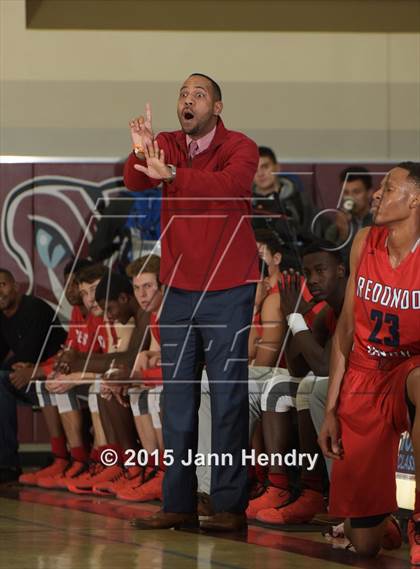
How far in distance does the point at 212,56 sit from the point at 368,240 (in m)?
1.84

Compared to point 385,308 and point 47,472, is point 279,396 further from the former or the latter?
point 47,472

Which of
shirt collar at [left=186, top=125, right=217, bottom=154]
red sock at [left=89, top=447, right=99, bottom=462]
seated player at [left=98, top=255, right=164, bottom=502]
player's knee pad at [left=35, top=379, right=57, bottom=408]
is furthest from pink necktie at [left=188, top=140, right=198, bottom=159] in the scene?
player's knee pad at [left=35, top=379, right=57, bottom=408]

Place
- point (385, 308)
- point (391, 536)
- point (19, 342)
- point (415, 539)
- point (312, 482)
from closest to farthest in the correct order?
point (415, 539), point (385, 308), point (391, 536), point (312, 482), point (19, 342)

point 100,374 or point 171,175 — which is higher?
point 171,175

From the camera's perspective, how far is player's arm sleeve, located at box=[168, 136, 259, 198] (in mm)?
3896

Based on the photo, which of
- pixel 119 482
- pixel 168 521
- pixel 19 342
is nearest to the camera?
pixel 168 521

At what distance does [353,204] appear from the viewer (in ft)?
17.3

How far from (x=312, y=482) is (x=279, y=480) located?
0.11 metres

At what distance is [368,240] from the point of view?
3816 mm

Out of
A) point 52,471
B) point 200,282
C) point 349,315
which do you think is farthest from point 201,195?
point 52,471

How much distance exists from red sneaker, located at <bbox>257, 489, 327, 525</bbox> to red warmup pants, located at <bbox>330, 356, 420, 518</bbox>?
497 millimetres

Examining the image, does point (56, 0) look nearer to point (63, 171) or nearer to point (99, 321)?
point (63, 171)

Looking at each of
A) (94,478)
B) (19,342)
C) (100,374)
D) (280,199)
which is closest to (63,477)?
(94,478)

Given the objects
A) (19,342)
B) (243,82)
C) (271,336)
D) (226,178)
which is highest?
(243,82)
